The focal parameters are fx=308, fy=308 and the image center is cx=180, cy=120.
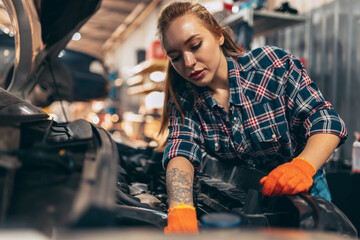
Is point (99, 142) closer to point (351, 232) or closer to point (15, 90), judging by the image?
point (351, 232)

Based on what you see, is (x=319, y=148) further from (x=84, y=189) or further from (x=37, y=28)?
(x=37, y=28)

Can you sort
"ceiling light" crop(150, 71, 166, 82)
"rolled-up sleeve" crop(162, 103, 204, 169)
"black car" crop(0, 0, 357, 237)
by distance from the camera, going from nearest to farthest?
"black car" crop(0, 0, 357, 237) → "rolled-up sleeve" crop(162, 103, 204, 169) → "ceiling light" crop(150, 71, 166, 82)

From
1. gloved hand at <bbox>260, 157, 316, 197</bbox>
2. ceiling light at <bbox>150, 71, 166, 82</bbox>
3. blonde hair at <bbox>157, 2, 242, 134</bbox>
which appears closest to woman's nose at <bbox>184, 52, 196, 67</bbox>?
blonde hair at <bbox>157, 2, 242, 134</bbox>

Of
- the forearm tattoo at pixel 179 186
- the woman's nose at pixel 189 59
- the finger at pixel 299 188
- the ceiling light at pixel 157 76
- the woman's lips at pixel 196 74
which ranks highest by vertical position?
the ceiling light at pixel 157 76

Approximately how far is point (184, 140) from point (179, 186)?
0.27m

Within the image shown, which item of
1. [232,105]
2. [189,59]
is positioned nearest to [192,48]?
[189,59]

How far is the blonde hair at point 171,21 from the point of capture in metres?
1.17

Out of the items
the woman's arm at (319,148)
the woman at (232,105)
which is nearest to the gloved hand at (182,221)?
the woman at (232,105)

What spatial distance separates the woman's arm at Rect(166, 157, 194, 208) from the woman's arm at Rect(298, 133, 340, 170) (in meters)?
0.37

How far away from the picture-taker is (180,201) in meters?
0.88

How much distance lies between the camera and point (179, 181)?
0.96 metres

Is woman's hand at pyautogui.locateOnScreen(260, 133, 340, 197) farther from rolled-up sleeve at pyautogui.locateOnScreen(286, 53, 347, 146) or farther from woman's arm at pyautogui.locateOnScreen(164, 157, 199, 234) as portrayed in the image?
woman's arm at pyautogui.locateOnScreen(164, 157, 199, 234)

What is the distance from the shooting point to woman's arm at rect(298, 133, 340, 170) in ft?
3.11

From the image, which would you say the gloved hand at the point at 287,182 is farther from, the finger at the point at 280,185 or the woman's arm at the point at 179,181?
the woman's arm at the point at 179,181
